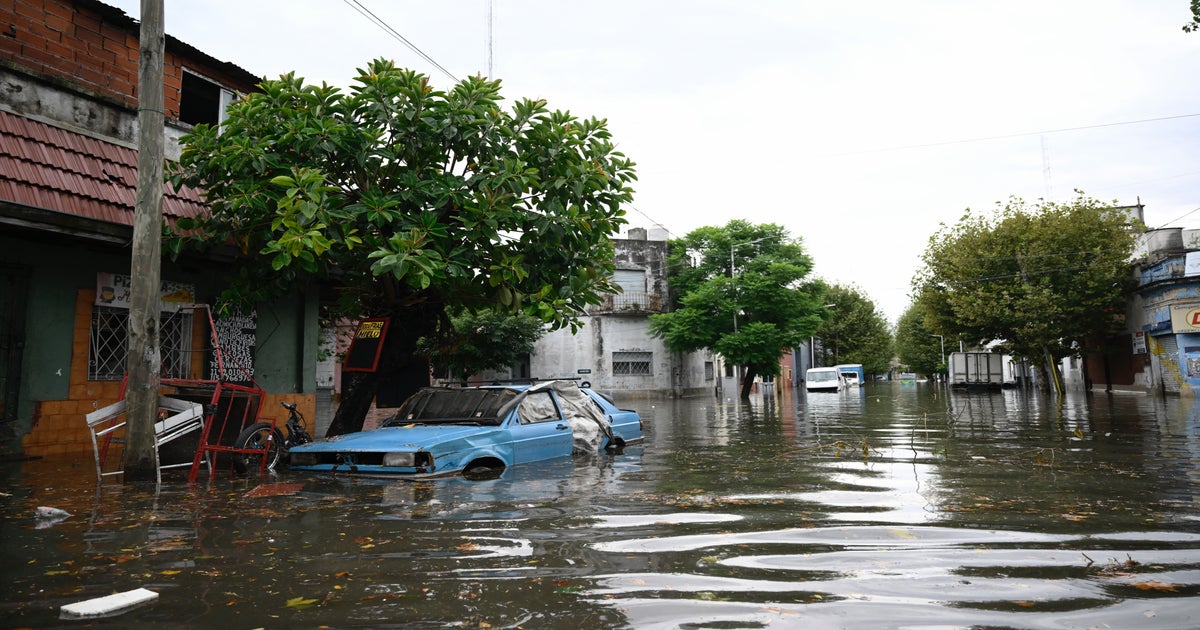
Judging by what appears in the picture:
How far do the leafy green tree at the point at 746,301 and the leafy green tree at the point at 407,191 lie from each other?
1065 inches

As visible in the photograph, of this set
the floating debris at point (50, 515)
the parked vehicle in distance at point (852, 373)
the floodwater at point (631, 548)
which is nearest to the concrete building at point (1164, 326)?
the parked vehicle in distance at point (852, 373)

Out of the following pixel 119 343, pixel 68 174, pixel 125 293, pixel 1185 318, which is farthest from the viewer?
pixel 1185 318

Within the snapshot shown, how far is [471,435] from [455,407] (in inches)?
44.2

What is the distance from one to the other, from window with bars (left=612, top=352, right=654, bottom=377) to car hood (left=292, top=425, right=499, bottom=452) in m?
33.5

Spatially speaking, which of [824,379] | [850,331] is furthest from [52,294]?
[850,331]

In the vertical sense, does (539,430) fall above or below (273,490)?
above

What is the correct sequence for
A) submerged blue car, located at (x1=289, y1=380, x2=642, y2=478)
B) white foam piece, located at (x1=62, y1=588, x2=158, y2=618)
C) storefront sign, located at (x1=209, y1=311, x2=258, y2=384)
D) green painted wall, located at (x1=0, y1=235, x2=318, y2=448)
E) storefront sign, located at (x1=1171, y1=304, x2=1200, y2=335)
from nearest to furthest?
white foam piece, located at (x1=62, y1=588, x2=158, y2=618)
submerged blue car, located at (x1=289, y1=380, x2=642, y2=478)
green painted wall, located at (x1=0, y1=235, x2=318, y2=448)
storefront sign, located at (x1=209, y1=311, x2=258, y2=384)
storefront sign, located at (x1=1171, y1=304, x2=1200, y2=335)

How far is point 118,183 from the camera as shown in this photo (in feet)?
35.2

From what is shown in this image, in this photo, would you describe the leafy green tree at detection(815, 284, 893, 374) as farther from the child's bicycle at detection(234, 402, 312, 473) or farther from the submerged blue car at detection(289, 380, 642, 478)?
the child's bicycle at detection(234, 402, 312, 473)

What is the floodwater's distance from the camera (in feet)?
11.5

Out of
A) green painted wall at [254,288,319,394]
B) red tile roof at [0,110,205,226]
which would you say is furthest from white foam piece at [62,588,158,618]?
green painted wall at [254,288,319,394]

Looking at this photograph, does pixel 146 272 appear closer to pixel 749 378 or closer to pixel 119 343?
pixel 119 343

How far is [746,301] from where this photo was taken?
1502 inches

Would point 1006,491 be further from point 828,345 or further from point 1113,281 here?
point 828,345
